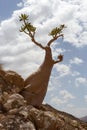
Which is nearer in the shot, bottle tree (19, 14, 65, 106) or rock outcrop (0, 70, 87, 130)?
rock outcrop (0, 70, 87, 130)

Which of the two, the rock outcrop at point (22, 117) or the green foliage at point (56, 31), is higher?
the green foliage at point (56, 31)

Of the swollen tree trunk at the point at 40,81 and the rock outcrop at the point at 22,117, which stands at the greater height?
the swollen tree trunk at the point at 40,81

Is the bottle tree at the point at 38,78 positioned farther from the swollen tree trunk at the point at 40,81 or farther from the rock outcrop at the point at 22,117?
the rock outcrop at the point at 22,117

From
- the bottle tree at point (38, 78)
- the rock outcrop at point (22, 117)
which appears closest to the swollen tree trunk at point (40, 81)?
the bottle tree at point (38, 78)

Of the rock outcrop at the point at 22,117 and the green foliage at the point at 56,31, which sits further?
the green foliage at the point at 56,31

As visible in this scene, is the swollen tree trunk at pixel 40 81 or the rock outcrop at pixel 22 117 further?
the swollen tree trunk at pixel 40 81

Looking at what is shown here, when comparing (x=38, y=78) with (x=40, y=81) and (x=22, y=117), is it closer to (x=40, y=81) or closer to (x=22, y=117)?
(x=40, y=81)

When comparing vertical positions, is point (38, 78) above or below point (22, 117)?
above

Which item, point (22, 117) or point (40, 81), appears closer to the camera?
point (22, 117)

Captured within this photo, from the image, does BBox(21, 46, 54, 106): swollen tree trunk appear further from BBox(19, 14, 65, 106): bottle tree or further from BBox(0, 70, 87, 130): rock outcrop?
BBox(0, 70, 87, 130): rock outcrop

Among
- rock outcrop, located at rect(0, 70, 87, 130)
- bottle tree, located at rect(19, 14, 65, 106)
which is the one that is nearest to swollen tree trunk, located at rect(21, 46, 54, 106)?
bottle tree, located at rect(19, 14, 65, 106)

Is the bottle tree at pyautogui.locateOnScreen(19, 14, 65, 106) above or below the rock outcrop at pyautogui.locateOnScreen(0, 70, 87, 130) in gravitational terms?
above

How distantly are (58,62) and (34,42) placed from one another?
205cm

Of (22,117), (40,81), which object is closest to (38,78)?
(40,81)
